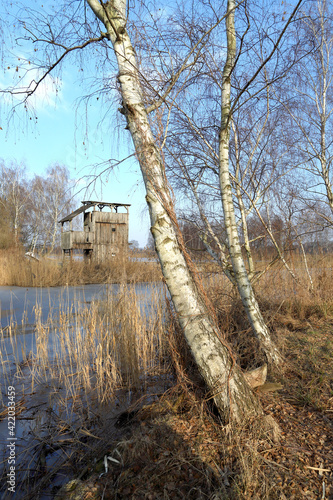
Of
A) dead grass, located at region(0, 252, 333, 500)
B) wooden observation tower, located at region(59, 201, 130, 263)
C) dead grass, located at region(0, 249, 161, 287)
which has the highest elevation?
wooden observation tower, located at region(59, 201, 130, 263)

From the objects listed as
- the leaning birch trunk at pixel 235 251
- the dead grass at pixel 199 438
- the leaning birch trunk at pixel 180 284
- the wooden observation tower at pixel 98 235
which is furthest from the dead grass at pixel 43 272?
the leaning birch trunk at pixel 180 284

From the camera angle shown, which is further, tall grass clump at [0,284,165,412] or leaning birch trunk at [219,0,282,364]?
tall grass clump at [0,284,165,412]

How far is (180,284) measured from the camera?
1978 millimetres

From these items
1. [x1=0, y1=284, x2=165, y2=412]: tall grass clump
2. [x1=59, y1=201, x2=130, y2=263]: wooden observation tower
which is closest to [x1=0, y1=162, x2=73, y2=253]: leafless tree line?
[x1=59, y1=201, x2=130, y2=263]: wooden observation tower

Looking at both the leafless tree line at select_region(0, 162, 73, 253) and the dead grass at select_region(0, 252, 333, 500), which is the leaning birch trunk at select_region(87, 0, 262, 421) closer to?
the dead grass at select_region(0, 252, 333, 500)

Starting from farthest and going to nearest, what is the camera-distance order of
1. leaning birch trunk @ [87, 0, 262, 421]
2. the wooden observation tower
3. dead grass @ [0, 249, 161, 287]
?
the wooden observation tower
dead grass @ [0, 249, 161, 287]
leaning birch trunk @ [87, 0, 262, 421]

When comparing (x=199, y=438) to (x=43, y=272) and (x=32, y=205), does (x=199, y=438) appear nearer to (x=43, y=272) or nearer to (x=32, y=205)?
(x=43, y=272)

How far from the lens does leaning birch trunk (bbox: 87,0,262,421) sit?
1.99 meters

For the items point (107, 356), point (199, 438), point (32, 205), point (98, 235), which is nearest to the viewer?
point (199, 438)

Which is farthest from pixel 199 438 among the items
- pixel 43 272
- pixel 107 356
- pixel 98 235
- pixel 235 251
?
pixel 98 235

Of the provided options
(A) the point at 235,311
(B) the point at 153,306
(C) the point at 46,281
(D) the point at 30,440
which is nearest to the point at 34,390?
(D) the point at 30,440

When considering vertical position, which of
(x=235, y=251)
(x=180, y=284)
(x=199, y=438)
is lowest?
(x=199, y=438)

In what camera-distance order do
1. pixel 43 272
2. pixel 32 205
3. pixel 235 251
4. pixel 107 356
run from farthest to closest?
pixel 32 205
pixel 43 272
pixel 107 356
pixel 235 251

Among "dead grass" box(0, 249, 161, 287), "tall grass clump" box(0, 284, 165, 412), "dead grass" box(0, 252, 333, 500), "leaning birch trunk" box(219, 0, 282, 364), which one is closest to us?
"dead grass" box(0, 252, 333, 500)
